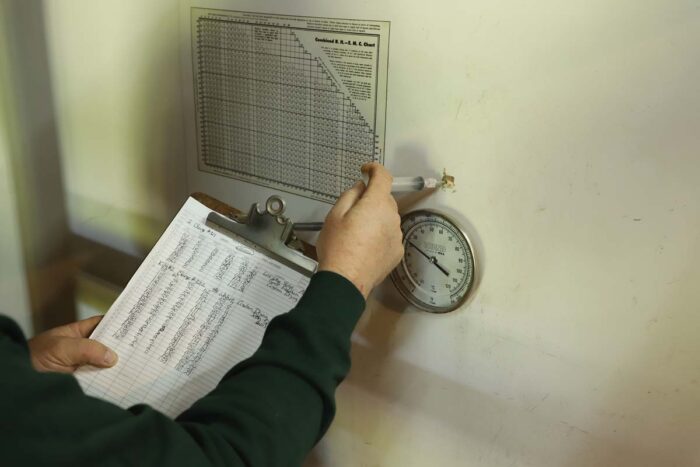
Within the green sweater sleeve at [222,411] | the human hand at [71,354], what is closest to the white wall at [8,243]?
the human hand at [71,354]

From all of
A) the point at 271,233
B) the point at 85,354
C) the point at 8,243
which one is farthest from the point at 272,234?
the point at 8,243

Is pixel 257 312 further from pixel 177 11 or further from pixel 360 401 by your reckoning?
pixel 177 11

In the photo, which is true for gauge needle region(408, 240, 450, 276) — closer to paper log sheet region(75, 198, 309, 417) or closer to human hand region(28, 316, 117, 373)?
paper log sheet region(75, 198, 309, 417)

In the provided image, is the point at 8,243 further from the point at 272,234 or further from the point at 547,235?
the point at 547,235

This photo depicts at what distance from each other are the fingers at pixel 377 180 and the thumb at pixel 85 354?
Answer: 433mm

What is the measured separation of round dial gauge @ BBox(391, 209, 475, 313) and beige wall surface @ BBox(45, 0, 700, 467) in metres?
0.02

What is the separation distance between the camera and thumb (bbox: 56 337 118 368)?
875 millimetres

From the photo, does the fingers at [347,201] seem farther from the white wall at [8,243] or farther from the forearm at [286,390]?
the white wall at [8,243]

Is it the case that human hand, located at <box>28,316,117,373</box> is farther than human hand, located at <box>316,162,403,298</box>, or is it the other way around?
human hand, located at <box>28,316,117,373</box>

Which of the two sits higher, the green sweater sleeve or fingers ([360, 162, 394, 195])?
fingers ([360, 162, 394, 195])

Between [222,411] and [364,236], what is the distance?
269mm

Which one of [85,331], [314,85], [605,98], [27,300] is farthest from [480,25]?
[27,300]

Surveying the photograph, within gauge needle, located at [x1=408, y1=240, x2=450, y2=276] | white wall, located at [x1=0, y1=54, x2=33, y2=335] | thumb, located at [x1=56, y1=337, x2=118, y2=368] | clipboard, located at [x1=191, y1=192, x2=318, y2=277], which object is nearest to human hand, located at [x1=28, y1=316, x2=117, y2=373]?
thumb, located at [x1=56, y1=337, x2=118, y2=368]

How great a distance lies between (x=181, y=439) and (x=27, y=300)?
0.92 m
